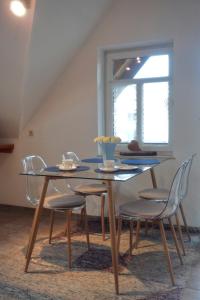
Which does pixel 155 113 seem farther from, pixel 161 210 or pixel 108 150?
pixel 161 210

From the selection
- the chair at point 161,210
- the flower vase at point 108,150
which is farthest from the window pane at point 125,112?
the chair at point 161,210

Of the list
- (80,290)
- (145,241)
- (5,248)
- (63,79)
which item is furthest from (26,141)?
(80,290)

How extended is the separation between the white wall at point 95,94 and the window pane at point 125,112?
10.1 inches

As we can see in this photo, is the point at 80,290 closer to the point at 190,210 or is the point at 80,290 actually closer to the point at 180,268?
the point at 180,268

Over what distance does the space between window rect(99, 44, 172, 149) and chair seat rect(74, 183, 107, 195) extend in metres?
0.78

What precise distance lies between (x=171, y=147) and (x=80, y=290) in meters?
1.85

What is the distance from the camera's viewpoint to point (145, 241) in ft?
10.0

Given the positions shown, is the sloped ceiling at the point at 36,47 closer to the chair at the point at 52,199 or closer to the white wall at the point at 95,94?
the white wall at the point at 95,94

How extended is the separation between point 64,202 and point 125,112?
149 cm

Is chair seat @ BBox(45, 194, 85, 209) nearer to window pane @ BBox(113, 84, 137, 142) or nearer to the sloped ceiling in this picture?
window pane @ BBox(113, 84, 137, 142)

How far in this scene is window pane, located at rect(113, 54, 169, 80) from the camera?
348cm

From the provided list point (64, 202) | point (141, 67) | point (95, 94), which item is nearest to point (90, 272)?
point (64, 202)

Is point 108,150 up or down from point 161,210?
up

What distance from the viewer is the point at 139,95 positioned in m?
3.61
